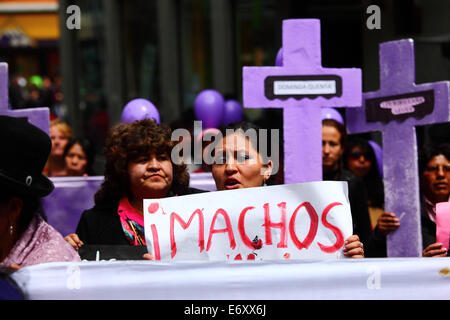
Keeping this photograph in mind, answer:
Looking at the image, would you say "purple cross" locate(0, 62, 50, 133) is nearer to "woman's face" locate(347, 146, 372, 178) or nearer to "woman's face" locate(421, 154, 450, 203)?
Result: "woman's face" locate(421, 154, 450, 203)

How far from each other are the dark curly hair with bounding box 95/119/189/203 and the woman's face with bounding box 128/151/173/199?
23 millimetres

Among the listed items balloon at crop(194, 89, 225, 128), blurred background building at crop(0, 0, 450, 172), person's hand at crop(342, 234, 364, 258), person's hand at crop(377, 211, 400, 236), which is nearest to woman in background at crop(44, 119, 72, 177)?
balloon at crop(194, 89, 225, 128)

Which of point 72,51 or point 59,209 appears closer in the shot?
point 59,209

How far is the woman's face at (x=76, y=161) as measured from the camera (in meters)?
4.96

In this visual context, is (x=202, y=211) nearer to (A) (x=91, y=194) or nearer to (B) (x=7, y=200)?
(B) (x=7, y=200)

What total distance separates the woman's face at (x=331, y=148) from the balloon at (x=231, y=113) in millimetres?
2809

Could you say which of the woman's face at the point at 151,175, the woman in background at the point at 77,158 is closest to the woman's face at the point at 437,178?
the woman's face at the point at 151,175

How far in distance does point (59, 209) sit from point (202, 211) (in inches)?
61.7

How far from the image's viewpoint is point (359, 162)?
4730 mm

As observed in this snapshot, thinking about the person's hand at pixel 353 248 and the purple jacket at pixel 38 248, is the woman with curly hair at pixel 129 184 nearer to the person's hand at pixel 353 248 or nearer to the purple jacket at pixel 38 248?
the purple jacket at pixel 38 248

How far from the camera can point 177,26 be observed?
41.5 feet

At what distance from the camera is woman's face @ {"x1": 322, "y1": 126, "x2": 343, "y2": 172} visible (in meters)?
3.88

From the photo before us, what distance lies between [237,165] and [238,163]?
11 millimetres

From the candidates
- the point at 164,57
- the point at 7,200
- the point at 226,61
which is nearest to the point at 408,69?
the point at 7,200
